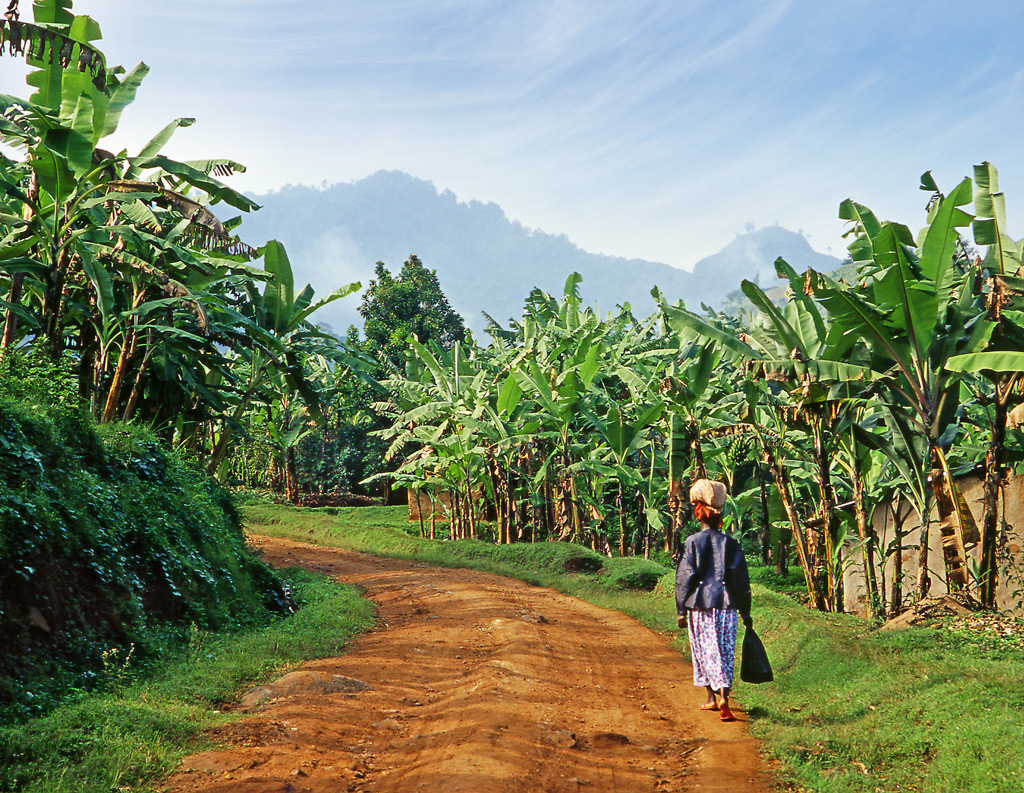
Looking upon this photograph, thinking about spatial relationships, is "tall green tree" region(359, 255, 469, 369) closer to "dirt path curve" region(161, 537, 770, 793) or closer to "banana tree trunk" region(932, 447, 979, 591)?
"dirt path curve" region(161, 537, 770, 793)

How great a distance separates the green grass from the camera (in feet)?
12.9

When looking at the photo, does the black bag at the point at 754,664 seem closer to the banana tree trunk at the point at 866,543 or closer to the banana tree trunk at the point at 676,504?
the banana tree trunk at the point at 866,543

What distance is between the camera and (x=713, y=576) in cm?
577

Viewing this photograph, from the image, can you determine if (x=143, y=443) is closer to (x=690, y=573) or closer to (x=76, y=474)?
(x=76, y=474)

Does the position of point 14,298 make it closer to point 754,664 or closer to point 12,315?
point 12,315

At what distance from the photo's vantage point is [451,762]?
4.32 meters

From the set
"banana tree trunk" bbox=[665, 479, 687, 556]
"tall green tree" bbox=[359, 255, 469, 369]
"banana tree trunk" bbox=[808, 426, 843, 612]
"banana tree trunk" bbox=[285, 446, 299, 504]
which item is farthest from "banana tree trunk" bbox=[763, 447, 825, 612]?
"tall green tree" bbox=[359, 255, 469, 369]

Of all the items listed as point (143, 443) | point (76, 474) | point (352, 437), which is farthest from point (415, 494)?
point (76, 474)

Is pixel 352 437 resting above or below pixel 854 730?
above

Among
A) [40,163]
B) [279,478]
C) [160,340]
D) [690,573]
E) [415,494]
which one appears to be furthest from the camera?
[279,478]

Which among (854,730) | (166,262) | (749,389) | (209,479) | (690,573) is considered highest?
(166,262)

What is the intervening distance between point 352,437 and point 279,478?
123 inches

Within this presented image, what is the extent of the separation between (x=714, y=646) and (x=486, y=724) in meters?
1.71

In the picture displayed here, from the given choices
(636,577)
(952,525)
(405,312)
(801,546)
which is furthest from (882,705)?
(405,312)
